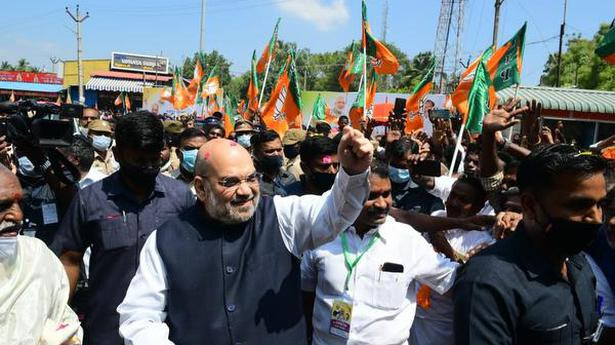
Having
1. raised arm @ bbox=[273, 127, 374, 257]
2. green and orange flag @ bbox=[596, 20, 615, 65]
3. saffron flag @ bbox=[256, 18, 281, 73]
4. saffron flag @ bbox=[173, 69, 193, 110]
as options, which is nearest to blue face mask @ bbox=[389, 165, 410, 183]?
green and orange flag @ bbox=[596, 20, 615, 65]

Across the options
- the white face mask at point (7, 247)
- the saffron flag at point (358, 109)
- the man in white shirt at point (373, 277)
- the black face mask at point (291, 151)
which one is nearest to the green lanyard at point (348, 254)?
the man in white shirt at point (373, 277)

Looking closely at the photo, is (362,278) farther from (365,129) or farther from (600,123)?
(600,123)

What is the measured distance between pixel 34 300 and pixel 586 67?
37265 millimetres

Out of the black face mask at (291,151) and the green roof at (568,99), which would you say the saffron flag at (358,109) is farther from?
the green roof at (568,99)

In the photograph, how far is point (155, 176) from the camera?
3.09 metres

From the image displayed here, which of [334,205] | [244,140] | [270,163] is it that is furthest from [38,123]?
[244,140]

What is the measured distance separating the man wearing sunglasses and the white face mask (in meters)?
0.48

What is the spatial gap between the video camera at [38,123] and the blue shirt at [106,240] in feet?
1.05

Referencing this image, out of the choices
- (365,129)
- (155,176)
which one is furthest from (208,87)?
(155,176)

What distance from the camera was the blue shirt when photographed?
2891 millimetres

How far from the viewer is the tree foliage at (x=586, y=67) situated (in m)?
32.5

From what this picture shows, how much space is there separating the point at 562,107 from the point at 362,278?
2225cm

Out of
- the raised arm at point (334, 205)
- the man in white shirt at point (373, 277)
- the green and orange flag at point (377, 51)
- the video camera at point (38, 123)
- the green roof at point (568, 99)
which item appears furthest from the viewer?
the green roof at point (568, 99)

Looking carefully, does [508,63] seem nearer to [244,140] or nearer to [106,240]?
[244,140]
